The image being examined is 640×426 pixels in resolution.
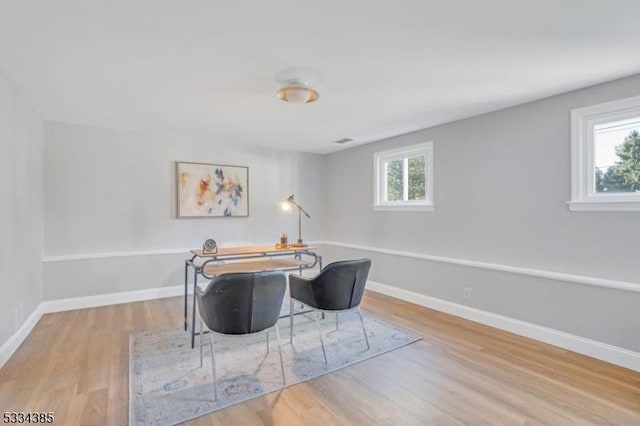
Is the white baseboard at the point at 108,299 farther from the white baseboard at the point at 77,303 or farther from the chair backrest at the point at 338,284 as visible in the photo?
the chair backrest at the point at 338,284

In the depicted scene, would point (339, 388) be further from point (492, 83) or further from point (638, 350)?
point (492, 83)

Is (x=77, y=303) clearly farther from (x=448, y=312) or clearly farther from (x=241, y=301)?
(x=448, y=312)

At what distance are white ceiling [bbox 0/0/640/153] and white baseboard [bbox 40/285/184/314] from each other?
7.25 ft

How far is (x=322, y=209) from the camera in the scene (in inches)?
239

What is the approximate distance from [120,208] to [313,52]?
3.47 m

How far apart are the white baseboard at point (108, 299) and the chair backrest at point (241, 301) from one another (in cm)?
266

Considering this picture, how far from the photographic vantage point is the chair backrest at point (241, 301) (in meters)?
2.13

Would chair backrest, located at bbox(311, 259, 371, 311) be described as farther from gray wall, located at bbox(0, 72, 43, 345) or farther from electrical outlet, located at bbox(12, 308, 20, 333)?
electrical outlet, located at bbox(12, 308, 20, 333)

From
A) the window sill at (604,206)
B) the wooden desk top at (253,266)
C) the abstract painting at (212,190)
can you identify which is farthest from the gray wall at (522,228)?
the abstract painting at (212,190)

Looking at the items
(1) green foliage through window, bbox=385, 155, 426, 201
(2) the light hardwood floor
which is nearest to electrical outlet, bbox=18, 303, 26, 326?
(2) the light hardwood floor

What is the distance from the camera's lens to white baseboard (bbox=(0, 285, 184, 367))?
2811mm

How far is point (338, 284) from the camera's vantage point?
266 centimetres

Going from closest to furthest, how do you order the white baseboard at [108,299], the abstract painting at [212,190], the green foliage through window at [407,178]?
the white baseboard at [108,299] < the green foliage through window at [407,178] < the abstract painting at [212,190]

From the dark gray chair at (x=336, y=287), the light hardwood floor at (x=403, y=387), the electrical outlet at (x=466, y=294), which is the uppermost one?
the dark gray chair at (x=336, y=287)
